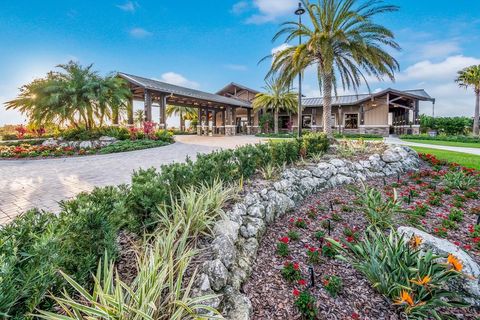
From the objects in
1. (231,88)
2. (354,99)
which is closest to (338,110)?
(354,99)

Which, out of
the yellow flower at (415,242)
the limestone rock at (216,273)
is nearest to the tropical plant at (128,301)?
the limestone rock at (216,273)

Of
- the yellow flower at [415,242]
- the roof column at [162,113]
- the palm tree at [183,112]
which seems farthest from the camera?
the palm tree at [183,112]

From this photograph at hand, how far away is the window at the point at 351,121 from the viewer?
24406 millimetres

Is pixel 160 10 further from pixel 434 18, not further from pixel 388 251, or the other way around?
pixel 434 18

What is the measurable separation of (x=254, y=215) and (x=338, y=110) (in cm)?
2428

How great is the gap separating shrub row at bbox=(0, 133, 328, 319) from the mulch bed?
147cm

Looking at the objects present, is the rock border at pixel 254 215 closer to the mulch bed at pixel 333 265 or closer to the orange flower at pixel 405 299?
the mulch bed at pixel 333 265

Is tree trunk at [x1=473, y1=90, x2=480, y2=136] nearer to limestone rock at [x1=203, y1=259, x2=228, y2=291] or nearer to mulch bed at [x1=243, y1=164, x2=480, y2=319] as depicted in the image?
mulch bed at [x1=243, y1=164, x2=480, y2=319]

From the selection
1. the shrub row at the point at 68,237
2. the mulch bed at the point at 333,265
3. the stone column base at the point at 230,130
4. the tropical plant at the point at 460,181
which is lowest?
the mulch bed at the point at 333,265

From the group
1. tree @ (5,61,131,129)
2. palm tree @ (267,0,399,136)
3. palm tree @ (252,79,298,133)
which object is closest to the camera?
palm tree @ (267,0,399,136)

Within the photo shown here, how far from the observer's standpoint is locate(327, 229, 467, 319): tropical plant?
215cm

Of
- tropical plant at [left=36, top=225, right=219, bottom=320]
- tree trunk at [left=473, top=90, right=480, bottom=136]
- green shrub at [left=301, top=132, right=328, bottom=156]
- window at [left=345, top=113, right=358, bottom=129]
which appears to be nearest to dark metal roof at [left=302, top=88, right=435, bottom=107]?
window at [left=345, top=113, right=358, bottom=129]

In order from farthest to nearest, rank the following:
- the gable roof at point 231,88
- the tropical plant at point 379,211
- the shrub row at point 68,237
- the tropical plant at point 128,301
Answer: the gable roof at point 231,88 → the tropical plant at point 379,211 → the tropical plant at point 128,301 → the shrub row at point 68,237

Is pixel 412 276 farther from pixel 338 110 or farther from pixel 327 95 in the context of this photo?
pixel 338 110
